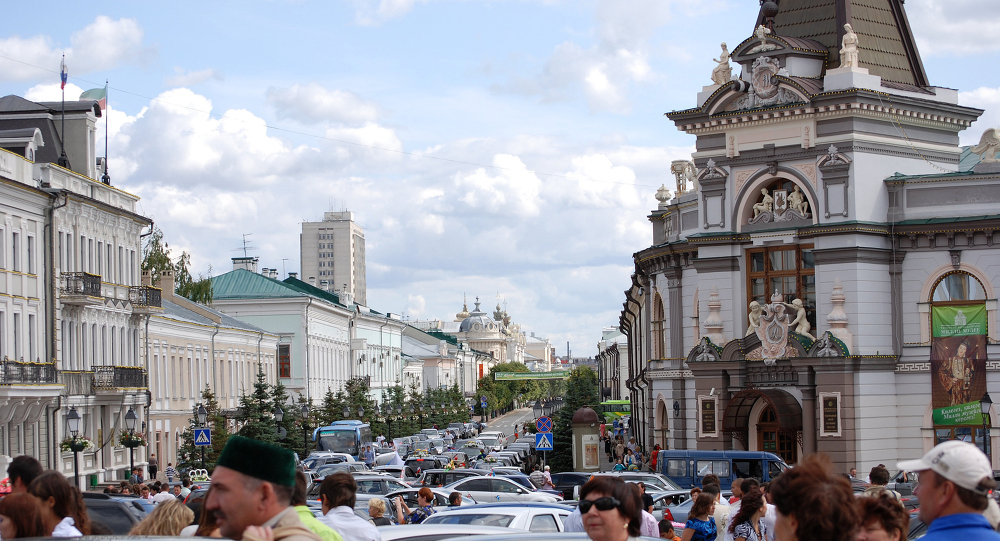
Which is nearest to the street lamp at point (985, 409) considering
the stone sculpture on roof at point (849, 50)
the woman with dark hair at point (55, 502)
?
the stone sculpture on roof at point (849, 50)

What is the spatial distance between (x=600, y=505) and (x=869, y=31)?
125 feet

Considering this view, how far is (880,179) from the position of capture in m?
41.5

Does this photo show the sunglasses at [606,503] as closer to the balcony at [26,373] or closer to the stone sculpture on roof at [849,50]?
the stone sculpture on roof at [849,50]

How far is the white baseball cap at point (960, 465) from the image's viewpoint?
19.9ft

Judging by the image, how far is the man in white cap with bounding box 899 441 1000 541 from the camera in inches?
239

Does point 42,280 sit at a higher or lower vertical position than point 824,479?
higher

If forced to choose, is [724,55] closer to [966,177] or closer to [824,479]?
[966,177]

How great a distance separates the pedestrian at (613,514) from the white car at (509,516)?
28.9 feet

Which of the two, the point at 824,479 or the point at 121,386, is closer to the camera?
the point at 824,479

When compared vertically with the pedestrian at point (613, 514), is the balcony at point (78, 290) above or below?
above

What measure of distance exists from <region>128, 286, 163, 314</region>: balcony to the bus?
1202 cm

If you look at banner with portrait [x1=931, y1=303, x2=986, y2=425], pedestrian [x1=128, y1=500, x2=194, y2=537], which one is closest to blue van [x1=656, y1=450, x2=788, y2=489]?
banner with portrait [x1=931, y1=303, x2=986, y2=425]

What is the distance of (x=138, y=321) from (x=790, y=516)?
5300 centimetres

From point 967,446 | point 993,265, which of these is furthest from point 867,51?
point 967,446
